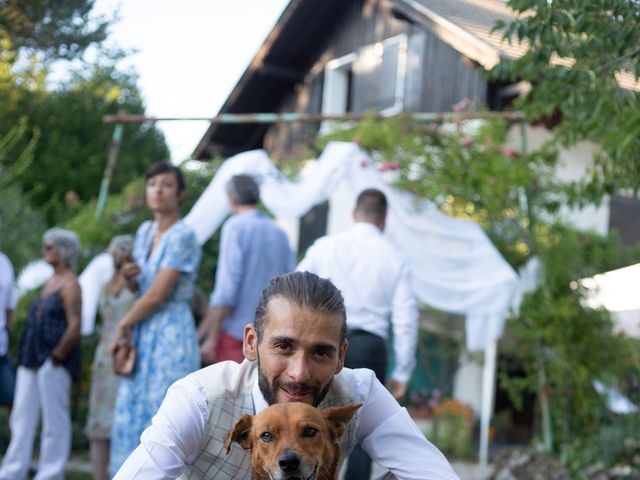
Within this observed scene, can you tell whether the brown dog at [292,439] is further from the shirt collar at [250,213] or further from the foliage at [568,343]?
the foliage at [568,343]

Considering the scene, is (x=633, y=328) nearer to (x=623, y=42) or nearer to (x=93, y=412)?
(x=93, y=412)

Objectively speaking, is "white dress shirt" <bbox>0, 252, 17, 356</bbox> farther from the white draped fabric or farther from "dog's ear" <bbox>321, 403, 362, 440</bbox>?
"dog's ear" <bbox>321, 403, 362, 440</bbox>

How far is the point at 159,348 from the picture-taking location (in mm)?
6160

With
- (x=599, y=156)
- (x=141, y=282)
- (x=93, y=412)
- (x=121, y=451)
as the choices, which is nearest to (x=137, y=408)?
(x=121, y=451)

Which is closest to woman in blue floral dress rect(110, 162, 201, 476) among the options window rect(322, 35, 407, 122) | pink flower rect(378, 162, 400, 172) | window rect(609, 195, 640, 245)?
pink flower rect(378, 162, 400, 172)

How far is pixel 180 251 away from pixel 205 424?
325cm

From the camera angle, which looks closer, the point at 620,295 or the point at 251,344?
the point at 251,344

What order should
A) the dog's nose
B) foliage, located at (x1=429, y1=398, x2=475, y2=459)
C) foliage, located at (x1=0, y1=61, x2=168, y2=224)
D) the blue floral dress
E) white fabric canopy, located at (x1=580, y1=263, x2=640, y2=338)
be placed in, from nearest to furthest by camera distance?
the dog's nose < the blue floral dress < white fabric canopy, located at (x1=580, y1=263, x2=640, y2=338) < foliage, located at (x1=429, y1=398, x2=475, y2=459) < foliage, located at (x1=0, y1=61, x2=168, y2=224)

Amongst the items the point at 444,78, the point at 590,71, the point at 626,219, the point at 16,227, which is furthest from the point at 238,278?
the point at 444,78

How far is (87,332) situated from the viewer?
9367mm

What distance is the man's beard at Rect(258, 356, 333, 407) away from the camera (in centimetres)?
297

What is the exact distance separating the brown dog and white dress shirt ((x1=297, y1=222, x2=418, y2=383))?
→ 3.69 meters

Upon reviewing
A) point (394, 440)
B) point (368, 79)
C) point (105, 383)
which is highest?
point (368, 79)

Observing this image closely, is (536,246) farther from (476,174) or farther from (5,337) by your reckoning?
(5,337)
